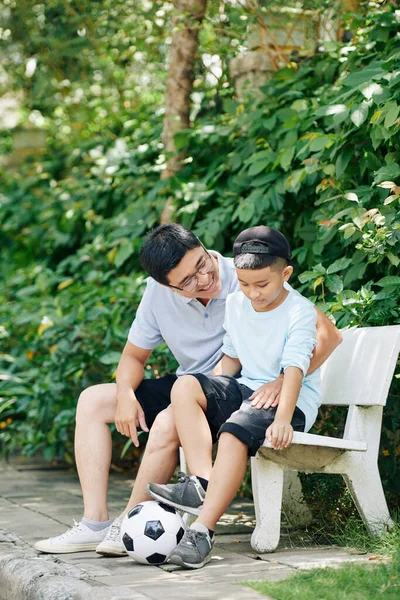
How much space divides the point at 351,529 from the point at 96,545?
1041 mm

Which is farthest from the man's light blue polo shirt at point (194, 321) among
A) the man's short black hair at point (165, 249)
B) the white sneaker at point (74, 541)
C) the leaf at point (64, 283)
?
the leaf at point (64, 283)

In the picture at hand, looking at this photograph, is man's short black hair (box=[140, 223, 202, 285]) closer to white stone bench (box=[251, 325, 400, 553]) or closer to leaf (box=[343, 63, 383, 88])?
white stone bench (box=[251, 325, 400, 553])

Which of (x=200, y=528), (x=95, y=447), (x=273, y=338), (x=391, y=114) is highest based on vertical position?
(x=391, y=114)

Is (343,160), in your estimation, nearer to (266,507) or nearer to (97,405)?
(97,405)

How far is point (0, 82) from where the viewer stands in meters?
10.8

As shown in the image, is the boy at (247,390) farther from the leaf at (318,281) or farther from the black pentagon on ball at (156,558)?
the leaf at (318,281)

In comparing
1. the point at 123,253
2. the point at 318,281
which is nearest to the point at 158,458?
the point at 318,281

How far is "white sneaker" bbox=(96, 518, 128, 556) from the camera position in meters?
3.48

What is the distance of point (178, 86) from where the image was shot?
6262 millimetres

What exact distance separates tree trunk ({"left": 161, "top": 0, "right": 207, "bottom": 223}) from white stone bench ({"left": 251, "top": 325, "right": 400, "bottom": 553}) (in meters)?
2.65

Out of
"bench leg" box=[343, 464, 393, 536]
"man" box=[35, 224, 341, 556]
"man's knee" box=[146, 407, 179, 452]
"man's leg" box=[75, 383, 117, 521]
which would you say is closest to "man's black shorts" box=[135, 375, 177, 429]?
"man" box=[35, 224, 341, 556]

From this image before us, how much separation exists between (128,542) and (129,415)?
24.3 inches

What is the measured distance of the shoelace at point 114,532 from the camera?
352 centimetres

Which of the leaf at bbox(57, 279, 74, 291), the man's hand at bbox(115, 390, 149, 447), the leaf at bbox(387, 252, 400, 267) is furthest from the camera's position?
the leaf at bbox(57, 279, 74, 291)
